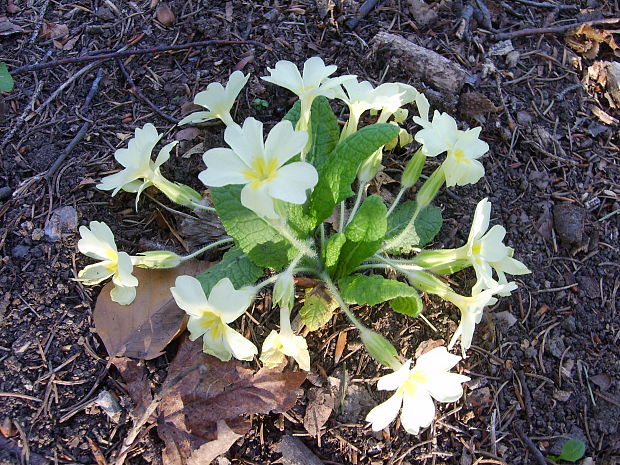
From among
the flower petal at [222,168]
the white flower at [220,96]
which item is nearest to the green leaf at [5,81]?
the white flower at [220,96]

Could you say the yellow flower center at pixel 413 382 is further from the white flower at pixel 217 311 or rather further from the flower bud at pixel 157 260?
the flower bud at pixel 157 260

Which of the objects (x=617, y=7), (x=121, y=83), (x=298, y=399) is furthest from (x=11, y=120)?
(x=617, y=7)

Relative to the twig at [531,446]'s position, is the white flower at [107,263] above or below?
above

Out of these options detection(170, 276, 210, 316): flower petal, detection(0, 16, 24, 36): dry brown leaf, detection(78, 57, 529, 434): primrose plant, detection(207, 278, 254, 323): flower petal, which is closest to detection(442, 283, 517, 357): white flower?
detection(78, 57, 529, 434): primrose plant

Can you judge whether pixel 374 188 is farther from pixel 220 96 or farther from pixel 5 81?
pixel 5 81

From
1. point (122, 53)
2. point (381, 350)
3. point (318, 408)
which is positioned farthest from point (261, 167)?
point (122, 53)

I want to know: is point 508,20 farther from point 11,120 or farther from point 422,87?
point 11,120
